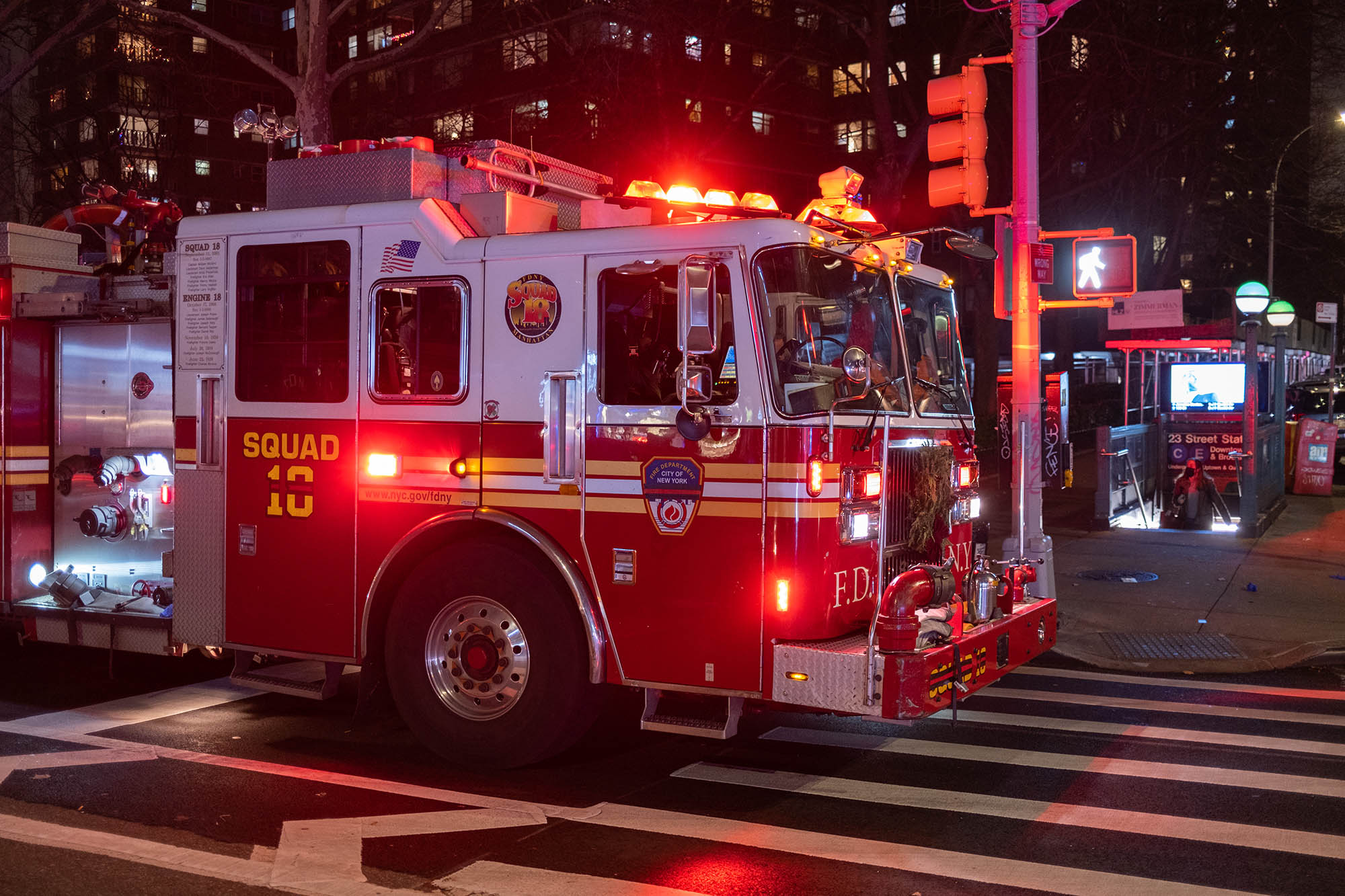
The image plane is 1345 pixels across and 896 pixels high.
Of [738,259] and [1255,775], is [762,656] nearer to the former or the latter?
[738,259]

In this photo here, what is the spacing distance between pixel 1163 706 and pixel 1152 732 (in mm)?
849

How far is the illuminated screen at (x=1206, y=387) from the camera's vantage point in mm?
19438

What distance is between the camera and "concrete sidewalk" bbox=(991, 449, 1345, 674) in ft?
32.0

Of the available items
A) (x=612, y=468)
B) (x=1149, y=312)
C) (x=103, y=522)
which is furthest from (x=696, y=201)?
(x=1149, y=312)

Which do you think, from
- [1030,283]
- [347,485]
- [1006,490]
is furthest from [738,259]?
[1006,490]

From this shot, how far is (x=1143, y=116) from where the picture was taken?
26.4 meters

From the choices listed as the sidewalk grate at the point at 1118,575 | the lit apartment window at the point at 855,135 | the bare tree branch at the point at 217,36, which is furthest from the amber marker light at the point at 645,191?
the lit apartment window at the point at 855,135

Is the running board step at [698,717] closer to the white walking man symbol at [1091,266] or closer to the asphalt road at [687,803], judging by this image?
the asphalt road at [687,803]

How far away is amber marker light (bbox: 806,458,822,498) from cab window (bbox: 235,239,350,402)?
9.17 ft

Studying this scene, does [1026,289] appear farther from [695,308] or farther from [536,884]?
[536,884]

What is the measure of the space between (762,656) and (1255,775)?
9.31 feet

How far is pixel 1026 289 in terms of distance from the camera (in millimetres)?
10320

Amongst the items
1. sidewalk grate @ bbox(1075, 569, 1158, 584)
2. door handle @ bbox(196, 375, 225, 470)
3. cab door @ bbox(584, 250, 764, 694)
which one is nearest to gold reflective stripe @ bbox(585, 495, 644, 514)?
cab door @ bbox(584, 250, 764, 694)

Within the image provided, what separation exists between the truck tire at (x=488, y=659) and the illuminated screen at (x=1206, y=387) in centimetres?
1616
